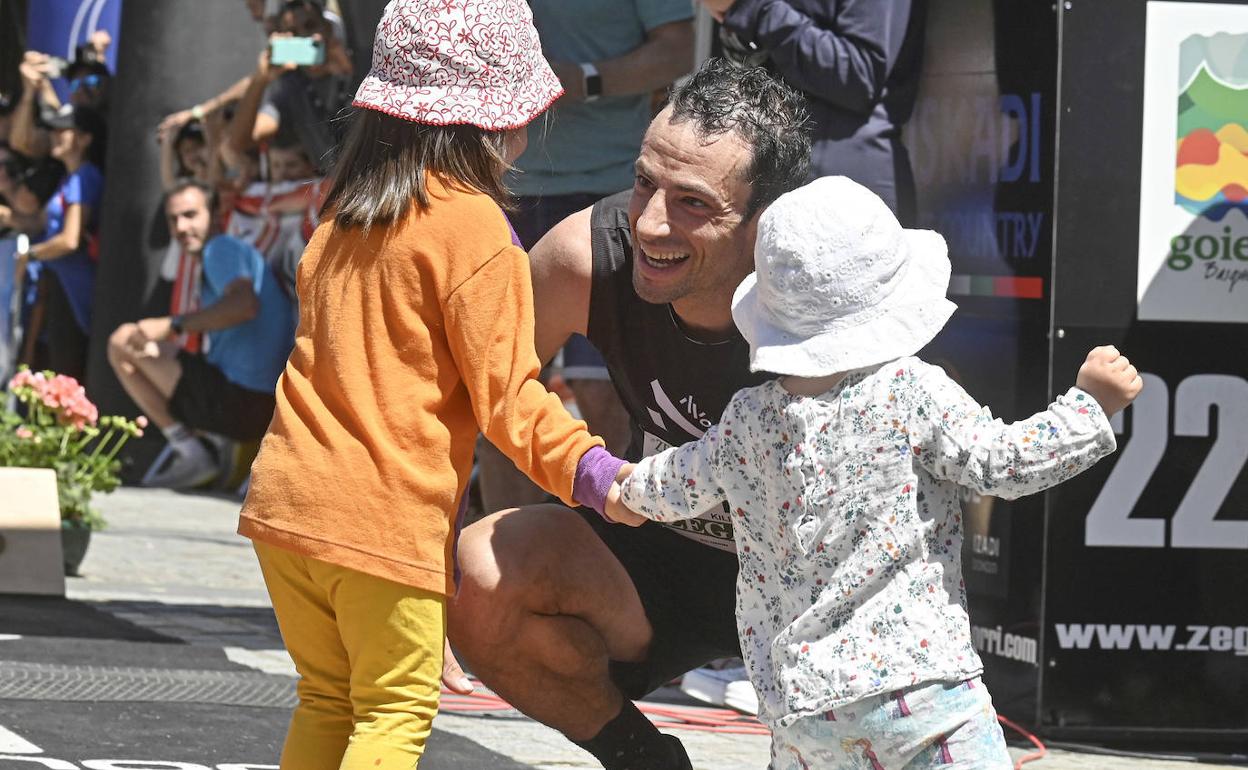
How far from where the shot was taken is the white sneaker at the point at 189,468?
35.7 ft

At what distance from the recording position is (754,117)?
375 cm

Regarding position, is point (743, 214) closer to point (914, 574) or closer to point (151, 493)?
point (914, 574)

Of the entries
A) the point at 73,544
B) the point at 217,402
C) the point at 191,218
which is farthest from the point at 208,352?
the point at 73,544

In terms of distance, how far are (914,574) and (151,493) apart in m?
8.22

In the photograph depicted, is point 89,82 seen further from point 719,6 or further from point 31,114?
point 719,6

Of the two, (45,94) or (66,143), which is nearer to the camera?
(66,143)

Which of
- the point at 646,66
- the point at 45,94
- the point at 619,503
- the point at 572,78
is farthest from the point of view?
the point at 45,94

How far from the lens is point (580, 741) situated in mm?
3920

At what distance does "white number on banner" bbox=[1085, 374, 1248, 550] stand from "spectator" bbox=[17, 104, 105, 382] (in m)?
8.53

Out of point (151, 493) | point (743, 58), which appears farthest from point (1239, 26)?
point (151, 493)

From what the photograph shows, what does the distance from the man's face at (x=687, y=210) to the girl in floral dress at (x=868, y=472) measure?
2.13 feet

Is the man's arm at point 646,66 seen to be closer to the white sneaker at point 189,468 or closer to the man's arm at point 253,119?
the man's arm at point 253,119

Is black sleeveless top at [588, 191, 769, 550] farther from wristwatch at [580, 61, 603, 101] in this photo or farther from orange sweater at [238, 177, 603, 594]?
wristwatch at [580, 61, 603, 101]

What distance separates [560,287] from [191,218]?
23.5ft
